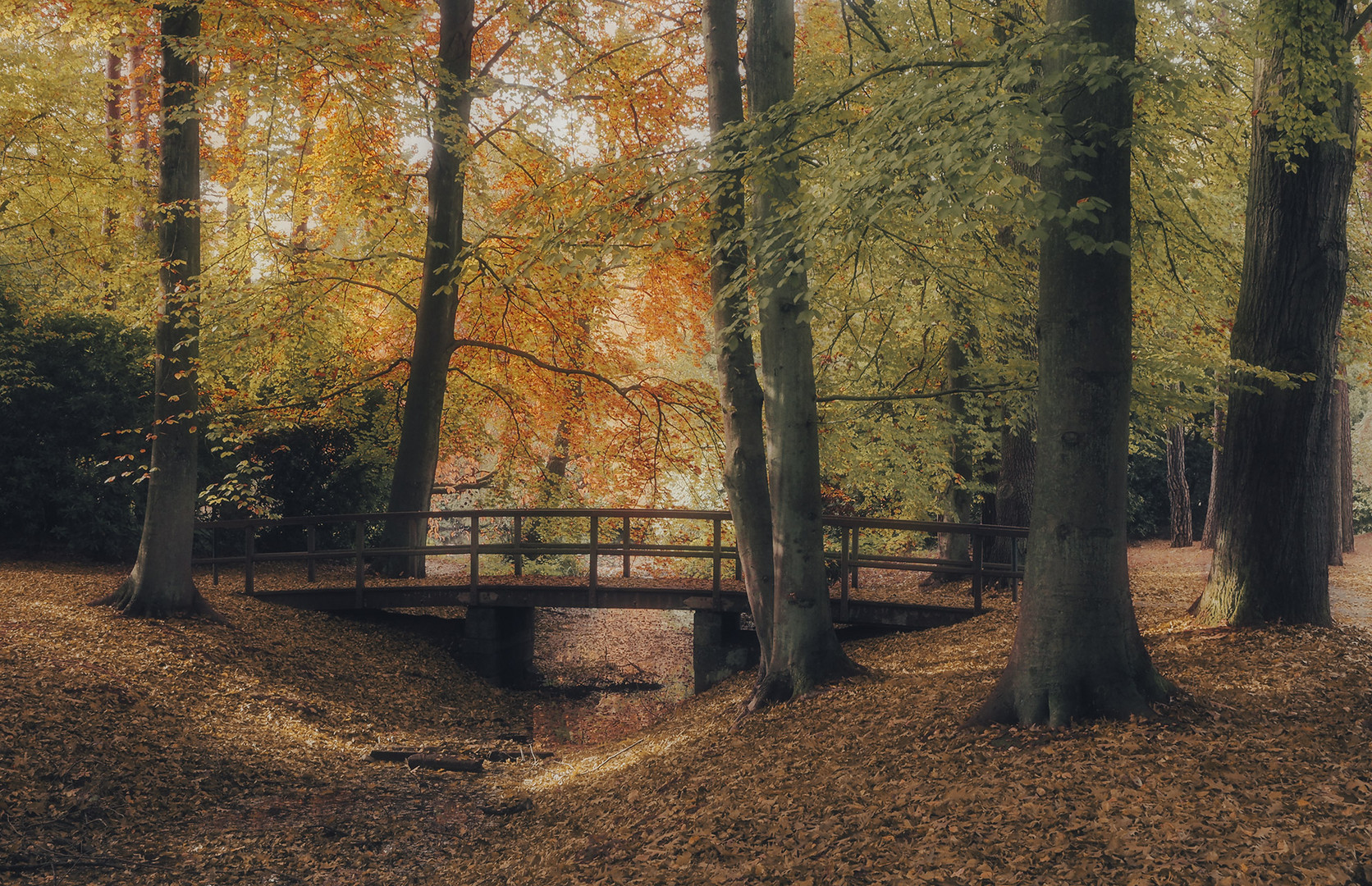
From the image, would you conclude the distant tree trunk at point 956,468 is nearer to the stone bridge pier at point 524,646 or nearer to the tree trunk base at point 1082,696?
the stone bridge pier at point 524,646

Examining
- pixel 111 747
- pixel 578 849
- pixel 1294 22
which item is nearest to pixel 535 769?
pixel 578 849

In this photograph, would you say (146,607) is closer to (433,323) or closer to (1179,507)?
(433,323)

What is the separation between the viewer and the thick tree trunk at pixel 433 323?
1251 centimetres

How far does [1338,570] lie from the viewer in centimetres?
1391

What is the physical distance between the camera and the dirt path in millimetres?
9455

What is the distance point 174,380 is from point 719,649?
266 inches

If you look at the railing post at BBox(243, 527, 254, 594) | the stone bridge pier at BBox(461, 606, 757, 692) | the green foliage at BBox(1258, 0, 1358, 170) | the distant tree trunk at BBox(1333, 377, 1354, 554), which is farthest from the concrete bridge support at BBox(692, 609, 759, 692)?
the distant tree trunk at BBox(1333, 377, 1354, 554)

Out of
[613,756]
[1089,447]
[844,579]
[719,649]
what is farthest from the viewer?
[719,649]

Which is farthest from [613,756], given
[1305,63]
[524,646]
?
[1305,63]

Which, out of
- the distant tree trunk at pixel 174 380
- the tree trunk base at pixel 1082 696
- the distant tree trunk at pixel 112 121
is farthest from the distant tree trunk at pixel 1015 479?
the distant tree trunk at pixel 112 121

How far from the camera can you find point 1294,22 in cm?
614

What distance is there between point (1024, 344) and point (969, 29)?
363 cm

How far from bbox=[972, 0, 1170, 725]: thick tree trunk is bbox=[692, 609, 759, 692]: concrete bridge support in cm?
587

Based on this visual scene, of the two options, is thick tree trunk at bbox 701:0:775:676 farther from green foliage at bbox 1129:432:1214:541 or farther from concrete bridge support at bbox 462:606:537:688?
green foliage at bbox 1129:432:1214:541
